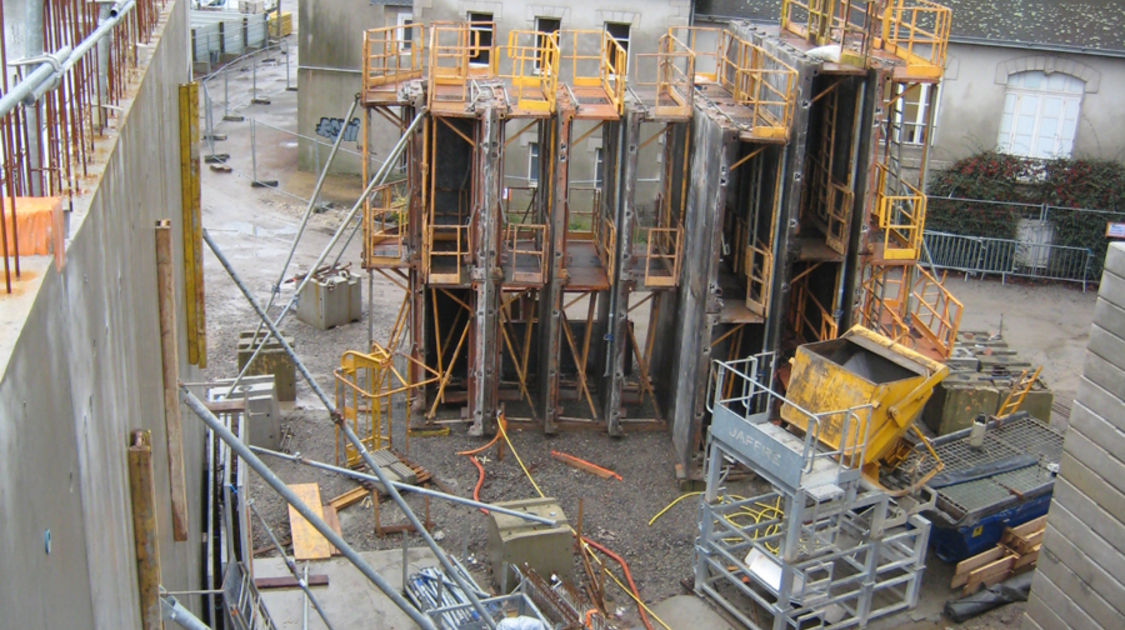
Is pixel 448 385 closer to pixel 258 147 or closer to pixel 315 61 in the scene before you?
pixel 315 61

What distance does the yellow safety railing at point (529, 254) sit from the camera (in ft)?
64.8

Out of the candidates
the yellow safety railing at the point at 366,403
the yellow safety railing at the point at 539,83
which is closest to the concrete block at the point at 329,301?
the yellow safety railing at the point at 366,403

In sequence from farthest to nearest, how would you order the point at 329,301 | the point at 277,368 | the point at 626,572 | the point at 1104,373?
the point at 329,301, the point at 277,368, the point at 626,572, the point at 1104,373

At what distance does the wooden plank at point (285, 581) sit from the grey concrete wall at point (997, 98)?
2253cm

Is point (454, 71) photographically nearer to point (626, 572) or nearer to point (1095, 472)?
point (626, 572)

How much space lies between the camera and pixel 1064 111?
31094 millimetres

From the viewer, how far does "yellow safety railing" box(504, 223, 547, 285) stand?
19.8 m

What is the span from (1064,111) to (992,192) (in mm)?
2962

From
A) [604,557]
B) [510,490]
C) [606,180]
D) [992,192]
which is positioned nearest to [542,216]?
[606,180]

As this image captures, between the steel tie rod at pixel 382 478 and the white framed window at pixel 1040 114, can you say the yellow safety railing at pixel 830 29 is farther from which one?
the white framed window at pixel 1040 114

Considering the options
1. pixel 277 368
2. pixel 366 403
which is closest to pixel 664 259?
pixel 366 403

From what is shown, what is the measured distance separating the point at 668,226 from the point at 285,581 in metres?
9.57

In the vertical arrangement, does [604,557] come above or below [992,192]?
below

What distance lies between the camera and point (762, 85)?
803 inches
